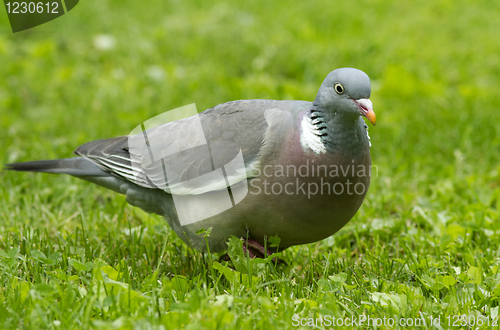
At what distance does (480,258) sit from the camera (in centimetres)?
308

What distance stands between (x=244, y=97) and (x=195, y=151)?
2.61m

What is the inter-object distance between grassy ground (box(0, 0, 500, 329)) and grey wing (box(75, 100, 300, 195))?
397mm

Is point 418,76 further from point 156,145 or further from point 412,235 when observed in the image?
point 156,145

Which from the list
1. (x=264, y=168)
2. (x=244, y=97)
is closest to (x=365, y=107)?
(x=264, y=168)

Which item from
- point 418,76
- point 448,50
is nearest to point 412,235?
point 418,76

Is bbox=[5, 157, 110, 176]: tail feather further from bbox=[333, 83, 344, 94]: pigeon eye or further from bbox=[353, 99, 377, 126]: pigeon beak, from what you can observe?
bbox=[353, 99, 377, 126]: pigeon beak

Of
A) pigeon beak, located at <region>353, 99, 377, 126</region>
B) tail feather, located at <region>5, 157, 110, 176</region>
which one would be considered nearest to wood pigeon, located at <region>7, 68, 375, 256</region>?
pigeon beak, located at <region>353, 99, 377, 126</region>

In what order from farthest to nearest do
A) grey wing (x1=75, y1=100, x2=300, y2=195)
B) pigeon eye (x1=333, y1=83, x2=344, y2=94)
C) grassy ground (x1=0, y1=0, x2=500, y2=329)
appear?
grey wing (x1=75, y1=100, x2=300, y2=195) < pigeon eye (x1=333, y1=83, x2=344, y2=94) < grassy ground (x1=0, y1=0, x2=500, y2=329)

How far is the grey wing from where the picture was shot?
9.77 ft

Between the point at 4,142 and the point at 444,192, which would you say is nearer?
the point at 444,192

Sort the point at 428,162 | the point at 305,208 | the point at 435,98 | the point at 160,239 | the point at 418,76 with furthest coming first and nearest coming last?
the point at 418,76, the point at 435,98, the point at 428,162, the point at 160,239, the point at 305,208

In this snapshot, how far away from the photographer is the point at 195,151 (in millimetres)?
3193

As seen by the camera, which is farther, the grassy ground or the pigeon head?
the pigeon head

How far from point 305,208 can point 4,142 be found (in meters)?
3.36
